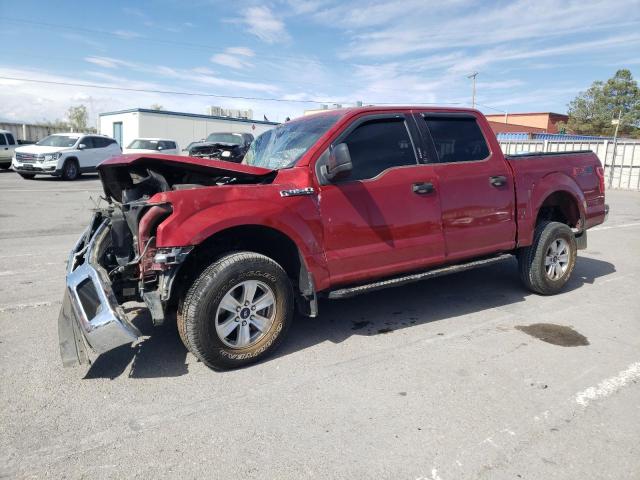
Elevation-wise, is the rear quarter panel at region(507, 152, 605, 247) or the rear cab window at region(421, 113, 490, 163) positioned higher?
the rear cab window at region(421, 113, 490, 163)

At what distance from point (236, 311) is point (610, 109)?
68.0 metres

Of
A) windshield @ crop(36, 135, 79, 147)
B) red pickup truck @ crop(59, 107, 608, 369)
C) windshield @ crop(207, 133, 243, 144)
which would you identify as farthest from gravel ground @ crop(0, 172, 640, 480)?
windshield @ crop(207, 133, 243, 144)

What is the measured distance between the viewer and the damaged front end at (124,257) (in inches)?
124

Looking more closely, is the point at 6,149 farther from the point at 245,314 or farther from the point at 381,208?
the point at 381,208

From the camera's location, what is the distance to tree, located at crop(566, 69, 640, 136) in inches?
2267

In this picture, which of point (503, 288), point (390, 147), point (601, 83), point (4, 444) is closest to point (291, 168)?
point (390, 147)

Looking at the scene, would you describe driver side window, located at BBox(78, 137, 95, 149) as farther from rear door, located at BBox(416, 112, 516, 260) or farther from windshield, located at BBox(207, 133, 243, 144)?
rear door, located at BBox(416, 112, 516, 260)

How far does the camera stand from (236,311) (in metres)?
3.55

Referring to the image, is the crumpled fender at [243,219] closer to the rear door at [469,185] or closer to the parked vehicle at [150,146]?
the rear door at [469,185]

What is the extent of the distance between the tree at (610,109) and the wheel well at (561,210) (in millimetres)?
60247

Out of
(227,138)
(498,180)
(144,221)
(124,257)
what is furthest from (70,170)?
(498,180)

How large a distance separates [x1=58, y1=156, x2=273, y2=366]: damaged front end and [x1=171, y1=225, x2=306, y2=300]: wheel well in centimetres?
26

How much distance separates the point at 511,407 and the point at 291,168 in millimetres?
2329

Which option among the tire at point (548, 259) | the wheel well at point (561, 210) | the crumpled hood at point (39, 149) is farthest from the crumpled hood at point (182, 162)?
the crumpled hood at point (39, 149)
